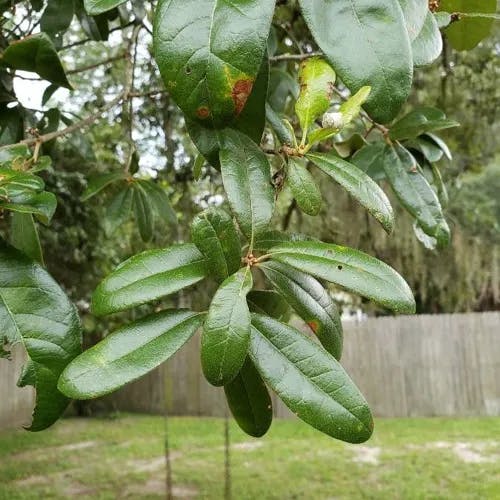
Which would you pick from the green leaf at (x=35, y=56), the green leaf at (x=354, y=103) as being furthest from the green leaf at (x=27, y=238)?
the green leaf at (x=354, y=103)

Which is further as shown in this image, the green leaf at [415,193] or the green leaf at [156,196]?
the green leaf at [156,196]

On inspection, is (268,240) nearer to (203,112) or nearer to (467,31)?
(203,112)

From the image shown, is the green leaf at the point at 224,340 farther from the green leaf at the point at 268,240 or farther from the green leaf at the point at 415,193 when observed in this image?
the green leaf at the point at 415,193

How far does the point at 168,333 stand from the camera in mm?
607

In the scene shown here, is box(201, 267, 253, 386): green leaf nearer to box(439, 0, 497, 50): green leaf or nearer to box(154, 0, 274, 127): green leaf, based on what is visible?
box(154, 0, 274, 127): green leaf

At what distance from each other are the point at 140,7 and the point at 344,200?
433 centimetres

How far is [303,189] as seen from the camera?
2.21 ft

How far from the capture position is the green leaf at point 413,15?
0.62 meters

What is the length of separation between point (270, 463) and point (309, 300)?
5.51 m

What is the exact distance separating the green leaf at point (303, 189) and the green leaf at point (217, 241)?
9cm

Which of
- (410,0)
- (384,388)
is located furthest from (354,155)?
(384,388)

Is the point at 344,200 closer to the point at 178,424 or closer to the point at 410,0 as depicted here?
the point at 178,424

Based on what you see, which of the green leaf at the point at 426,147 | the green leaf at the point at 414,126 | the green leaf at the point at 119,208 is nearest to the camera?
the green leaf at the point at 414,126

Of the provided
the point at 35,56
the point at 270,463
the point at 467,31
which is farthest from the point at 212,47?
the point at 270,463
